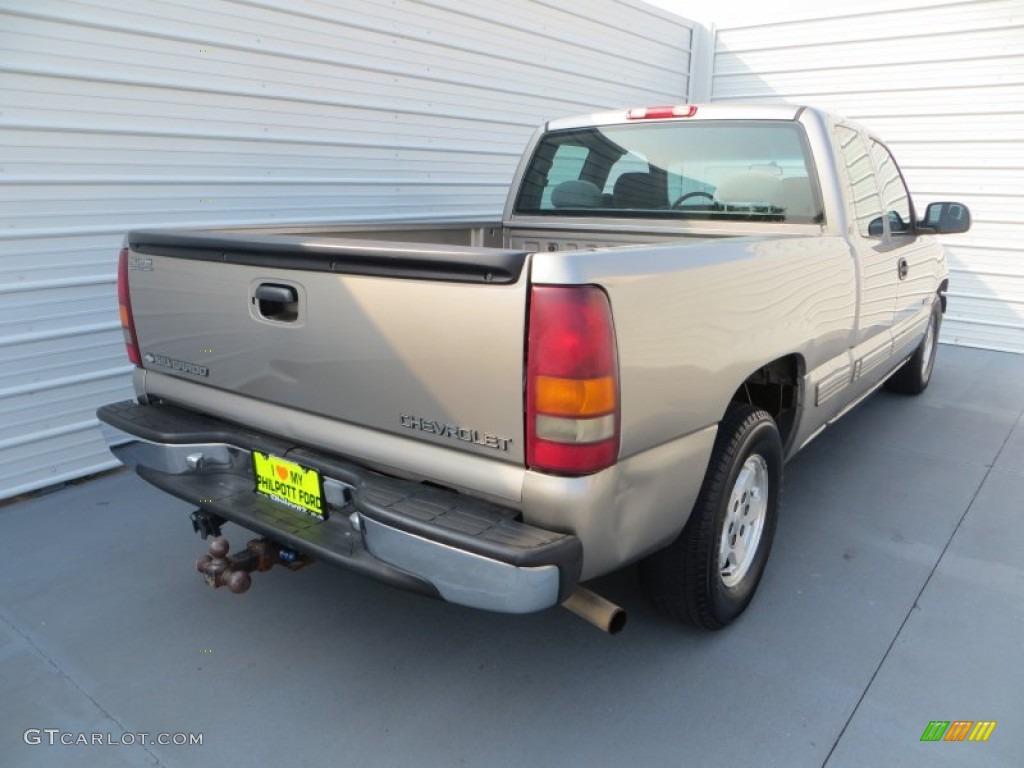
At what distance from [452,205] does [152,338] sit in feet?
12.3

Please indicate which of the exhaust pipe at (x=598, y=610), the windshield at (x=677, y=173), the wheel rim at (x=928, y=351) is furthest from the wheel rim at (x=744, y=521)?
the wheel rim at (x=928, y=351)

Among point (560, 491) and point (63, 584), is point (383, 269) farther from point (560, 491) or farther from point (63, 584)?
point (63, 584)

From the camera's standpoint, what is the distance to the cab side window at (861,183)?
11.1 ft

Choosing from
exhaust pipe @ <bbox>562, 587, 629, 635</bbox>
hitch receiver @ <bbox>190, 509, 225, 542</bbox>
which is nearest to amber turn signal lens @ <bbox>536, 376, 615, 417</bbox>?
exhaust pipe @ <bbox>562, 587, 629, 635</bbox>

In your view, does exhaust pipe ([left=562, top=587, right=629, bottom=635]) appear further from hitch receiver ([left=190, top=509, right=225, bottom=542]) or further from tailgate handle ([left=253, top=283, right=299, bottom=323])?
hitch receiver ([left=190, top=509, right=225, bottom=542])

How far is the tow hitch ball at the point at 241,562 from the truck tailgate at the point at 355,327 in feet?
1.55

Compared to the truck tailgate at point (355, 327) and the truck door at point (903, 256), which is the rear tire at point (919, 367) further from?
the truck tailgate at point (355, 327)

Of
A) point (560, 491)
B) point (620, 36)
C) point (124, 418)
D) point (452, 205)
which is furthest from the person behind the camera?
point (620, 36)

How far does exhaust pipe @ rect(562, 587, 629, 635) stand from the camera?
208 centimetres

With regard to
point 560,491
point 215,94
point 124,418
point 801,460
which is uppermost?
point 215,94

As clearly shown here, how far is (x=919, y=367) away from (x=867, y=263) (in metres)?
2.68

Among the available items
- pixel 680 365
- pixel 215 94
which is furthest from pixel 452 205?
pixel 680 365

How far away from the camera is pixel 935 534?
346cm

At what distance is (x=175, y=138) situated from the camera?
13.8ft
